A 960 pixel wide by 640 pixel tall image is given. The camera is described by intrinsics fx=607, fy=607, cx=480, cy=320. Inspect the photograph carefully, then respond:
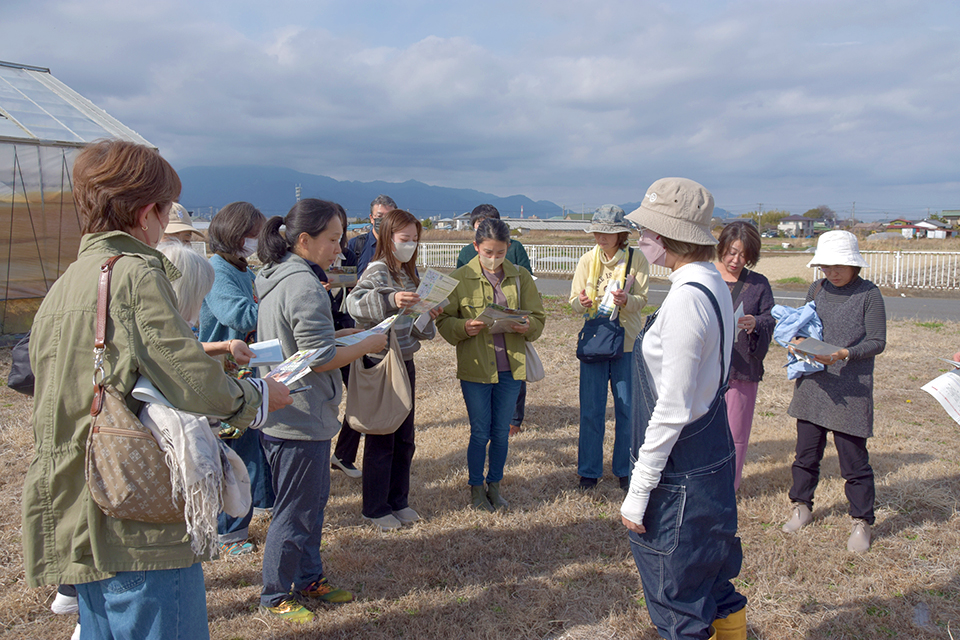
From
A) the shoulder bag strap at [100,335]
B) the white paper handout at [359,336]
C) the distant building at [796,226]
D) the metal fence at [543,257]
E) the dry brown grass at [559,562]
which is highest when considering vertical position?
the distant building at [796,226]

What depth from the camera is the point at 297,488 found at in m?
2.74

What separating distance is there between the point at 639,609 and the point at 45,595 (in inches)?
118

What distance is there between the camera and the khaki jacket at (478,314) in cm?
402

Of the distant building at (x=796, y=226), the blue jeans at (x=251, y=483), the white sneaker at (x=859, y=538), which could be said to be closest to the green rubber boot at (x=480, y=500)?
the blue jeans at (x=251, y=483)

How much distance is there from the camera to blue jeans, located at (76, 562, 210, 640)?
5.36 ft

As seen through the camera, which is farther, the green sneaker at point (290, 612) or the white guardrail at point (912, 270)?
the white guardrail at point (912, 270)

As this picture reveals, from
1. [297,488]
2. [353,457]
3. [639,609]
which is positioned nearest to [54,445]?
[297,488]

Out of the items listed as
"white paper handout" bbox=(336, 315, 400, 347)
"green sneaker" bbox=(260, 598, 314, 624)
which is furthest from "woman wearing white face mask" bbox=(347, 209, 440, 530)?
"green sneaker" bbox=(260, 598, 314, 624)

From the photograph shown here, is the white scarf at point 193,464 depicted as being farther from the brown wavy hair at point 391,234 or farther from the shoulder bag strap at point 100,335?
the brown wavy hair at point 391,234

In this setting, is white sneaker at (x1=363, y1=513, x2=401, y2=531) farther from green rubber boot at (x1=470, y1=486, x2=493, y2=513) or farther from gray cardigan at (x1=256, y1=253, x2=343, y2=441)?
gray cardigan at (x1=256, y1=253, x2=343, y2=441)

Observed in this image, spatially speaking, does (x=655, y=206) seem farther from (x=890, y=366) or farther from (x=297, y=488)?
(x=890, y=366)

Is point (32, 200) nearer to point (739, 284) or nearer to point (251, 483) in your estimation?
point (251, 483)

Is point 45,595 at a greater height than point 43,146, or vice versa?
point 43,146

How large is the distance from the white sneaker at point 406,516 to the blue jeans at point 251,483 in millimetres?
861
